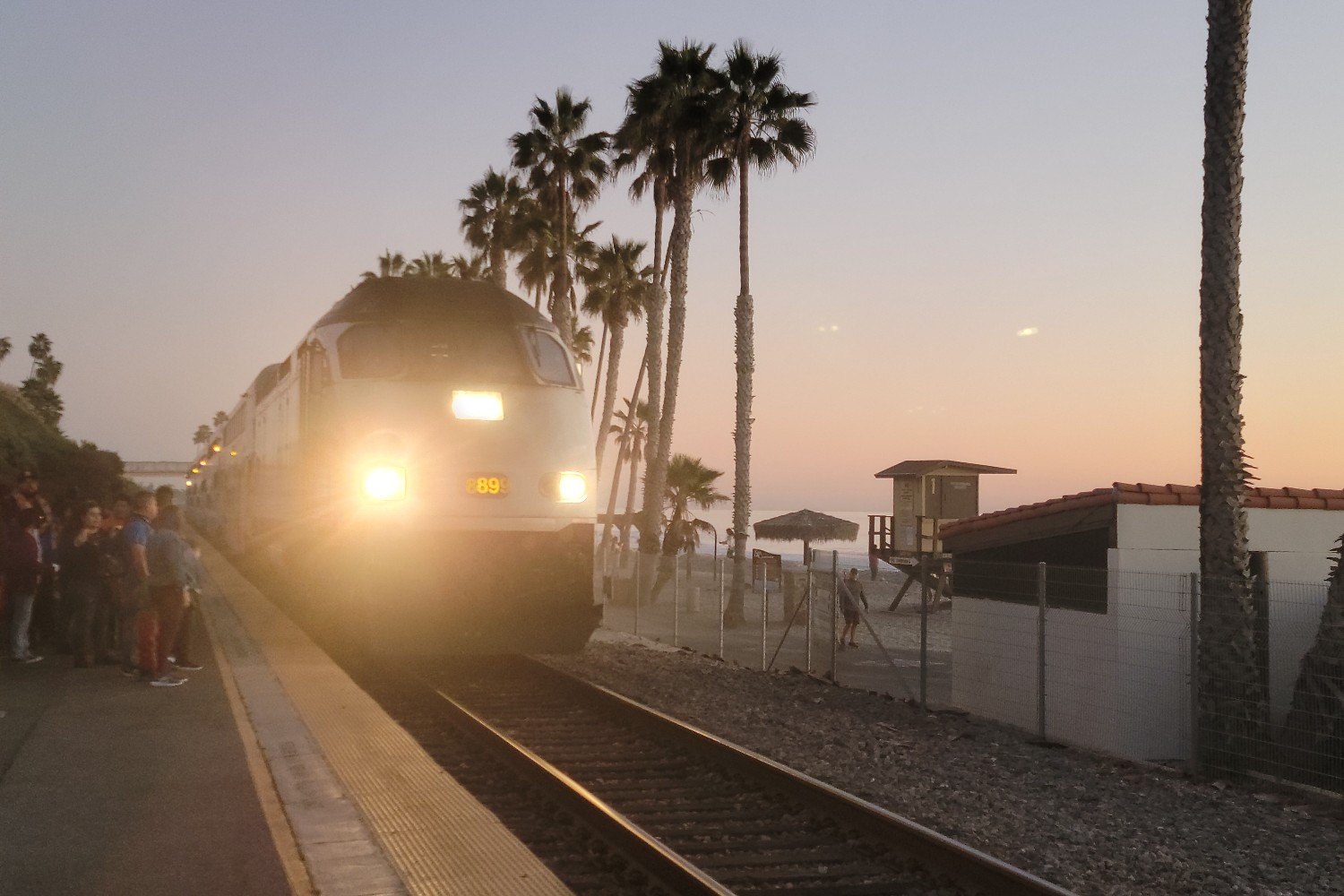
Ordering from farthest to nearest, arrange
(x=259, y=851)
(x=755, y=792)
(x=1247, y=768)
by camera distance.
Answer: (x=1247, y=768) → (x=755, y=792) → (x=259, y=851)

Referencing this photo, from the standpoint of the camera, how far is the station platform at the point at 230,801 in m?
5.45

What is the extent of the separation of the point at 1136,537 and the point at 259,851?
981 cm

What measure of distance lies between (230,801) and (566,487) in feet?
18.7

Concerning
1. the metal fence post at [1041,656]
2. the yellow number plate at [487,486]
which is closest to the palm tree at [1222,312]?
the metal fence post at [1041,656]

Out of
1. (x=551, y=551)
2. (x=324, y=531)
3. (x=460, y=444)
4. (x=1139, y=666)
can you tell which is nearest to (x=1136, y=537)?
(x=1139, y=666)

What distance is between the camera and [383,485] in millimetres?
11367

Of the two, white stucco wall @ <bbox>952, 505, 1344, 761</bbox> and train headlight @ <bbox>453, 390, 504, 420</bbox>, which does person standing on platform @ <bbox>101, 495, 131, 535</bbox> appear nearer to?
train headlight @ <bbox>453, 390, 504, 420</bbox>

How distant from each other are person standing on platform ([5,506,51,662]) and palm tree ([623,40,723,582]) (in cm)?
1842

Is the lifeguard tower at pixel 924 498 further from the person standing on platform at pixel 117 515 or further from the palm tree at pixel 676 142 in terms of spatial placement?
the person standing on platform at pixel 117 515

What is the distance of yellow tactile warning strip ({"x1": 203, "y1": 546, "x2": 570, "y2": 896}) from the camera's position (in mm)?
5520

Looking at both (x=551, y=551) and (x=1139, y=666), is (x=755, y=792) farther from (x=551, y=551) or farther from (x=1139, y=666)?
(x=1139, y=666)

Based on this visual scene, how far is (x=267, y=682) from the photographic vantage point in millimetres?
11453

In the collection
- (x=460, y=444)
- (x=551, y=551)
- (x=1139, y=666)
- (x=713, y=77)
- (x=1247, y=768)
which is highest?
(x=713, y=77)

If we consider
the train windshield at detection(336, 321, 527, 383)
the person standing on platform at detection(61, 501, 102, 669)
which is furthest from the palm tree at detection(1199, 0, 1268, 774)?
the person standing on platform at detection(61, 501, 102, 669)
